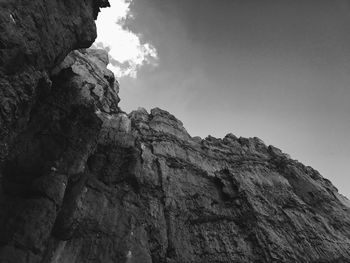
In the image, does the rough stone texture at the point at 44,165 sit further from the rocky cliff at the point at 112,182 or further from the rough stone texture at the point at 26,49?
the rough stone texture at the point at 26,49

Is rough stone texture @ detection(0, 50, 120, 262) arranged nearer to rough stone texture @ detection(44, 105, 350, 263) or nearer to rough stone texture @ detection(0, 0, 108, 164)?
rough stone texture @ detection(0, 0, 108, 164)

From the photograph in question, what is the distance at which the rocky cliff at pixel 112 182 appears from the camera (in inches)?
962

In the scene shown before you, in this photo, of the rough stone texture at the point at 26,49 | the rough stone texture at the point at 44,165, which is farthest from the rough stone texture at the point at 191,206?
the rough stone texture at the point at 26,49

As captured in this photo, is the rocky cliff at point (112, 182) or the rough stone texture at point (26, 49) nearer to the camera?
the rough stone texture at point (26, 49)

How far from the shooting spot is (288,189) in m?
66.9

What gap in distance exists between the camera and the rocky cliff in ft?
80.2

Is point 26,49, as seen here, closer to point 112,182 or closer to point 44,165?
point 44,165

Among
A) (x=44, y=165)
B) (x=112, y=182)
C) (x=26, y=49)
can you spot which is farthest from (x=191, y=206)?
(x=26, y=49)

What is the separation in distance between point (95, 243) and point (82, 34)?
23.7m

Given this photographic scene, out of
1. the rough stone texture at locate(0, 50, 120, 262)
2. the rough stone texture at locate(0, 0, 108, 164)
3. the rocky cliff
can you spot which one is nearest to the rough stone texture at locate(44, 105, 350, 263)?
the rocky cliff

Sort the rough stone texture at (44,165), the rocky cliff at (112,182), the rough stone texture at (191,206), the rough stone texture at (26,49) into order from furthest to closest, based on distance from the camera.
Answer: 1. the rough stone texture at (191,206)
2. the rough stone texture at (44,165)
3. the rocky cliff at (112,182)
4. the rough stone texture at (26,49)

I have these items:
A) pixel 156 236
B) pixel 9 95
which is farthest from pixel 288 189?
pixel 9 95

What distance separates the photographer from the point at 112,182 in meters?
41.8

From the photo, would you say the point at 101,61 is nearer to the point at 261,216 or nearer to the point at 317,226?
the point at 261,216
